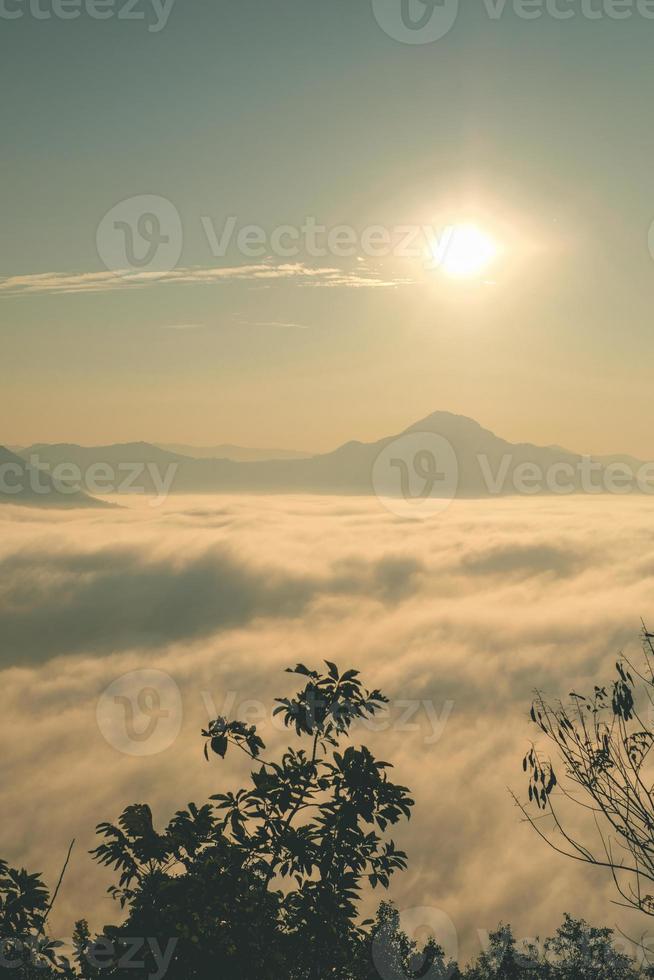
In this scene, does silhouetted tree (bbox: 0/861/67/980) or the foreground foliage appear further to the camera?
the foreground foliage

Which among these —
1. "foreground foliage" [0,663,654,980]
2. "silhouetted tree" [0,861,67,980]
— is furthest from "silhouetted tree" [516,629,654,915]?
"silhouetted tree" [0,861,67,980]

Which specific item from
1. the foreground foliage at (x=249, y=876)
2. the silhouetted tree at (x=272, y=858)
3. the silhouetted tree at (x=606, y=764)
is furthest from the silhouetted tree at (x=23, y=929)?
the silhouetted tree at (x=606, y=764)

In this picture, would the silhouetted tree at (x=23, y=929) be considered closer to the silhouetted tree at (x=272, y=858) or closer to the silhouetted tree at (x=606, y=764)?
the silhouetted tree at (x=272, y=858)

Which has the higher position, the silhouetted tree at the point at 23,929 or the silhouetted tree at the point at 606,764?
the silhouetted tree at the point at 606,764

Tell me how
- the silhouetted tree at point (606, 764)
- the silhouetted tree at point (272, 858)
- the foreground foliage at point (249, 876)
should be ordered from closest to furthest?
the silhouetted tree at point (606, 764)
the foreground foliage at point (249, 876)
the silhouetted tree at point (272, 858)

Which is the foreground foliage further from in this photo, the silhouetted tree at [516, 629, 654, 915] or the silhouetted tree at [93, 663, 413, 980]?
the silhouetted tree at [516, 629, 654, 915]

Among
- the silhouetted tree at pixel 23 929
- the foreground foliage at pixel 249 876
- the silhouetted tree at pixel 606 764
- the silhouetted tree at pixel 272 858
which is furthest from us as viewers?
the silhouetted tree at pixel 272 858

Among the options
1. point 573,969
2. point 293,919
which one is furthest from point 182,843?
point 573,969

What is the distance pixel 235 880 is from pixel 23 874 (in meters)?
2.32

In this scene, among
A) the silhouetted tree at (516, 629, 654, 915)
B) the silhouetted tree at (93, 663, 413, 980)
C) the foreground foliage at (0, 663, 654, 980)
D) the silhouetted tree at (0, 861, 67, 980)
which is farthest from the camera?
the silhouetted tree at (93, 663, 413, 980)

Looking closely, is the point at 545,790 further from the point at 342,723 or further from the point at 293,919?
the point at 293,919

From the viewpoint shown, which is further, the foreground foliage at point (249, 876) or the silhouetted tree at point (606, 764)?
the foreground foliage at point (249, 876)

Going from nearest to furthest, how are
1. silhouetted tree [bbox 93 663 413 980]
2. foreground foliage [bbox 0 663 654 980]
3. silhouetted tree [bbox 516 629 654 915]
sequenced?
silhouetted tree [bbox 516 629 654 915] → foreground foliage [bbox 0 663 654 980] → silhouetted tree [bbox 93 663 413 980]

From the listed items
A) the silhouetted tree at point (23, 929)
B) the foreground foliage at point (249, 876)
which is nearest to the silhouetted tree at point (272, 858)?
the foreground foliage at point (249, 876)
